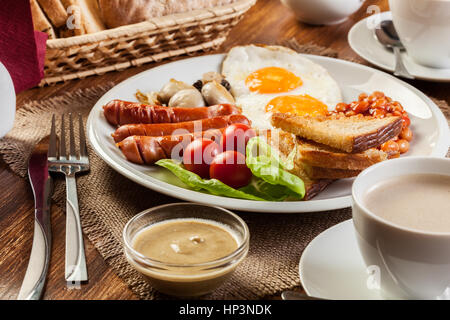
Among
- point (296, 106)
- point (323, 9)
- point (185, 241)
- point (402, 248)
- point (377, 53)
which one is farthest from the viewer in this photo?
point (323, 9)

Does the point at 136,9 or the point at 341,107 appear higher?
the point at 136,9

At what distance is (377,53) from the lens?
3227 mm

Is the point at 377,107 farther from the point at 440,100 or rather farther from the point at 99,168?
the point at 99,168

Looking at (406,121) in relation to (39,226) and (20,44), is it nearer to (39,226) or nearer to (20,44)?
(39,226)

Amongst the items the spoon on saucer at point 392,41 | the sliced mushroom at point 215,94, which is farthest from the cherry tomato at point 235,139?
the spoon on saucer at point 392,41

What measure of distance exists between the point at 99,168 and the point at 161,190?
0.47m

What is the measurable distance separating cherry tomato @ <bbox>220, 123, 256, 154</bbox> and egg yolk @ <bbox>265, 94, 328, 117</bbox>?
60 cm

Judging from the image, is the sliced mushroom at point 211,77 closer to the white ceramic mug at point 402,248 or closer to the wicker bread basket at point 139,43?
the wicker bread basket at point 139,43

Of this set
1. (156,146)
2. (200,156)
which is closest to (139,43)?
(156,146)

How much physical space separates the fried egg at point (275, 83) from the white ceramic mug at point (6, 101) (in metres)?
1.05

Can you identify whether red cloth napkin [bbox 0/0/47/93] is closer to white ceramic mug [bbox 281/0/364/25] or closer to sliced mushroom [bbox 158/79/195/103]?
sliced mushroom [bbox 158/79/195/103]

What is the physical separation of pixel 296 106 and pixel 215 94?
0.41 m

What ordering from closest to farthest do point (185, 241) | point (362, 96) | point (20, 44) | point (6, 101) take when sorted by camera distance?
→ point (185, 241) → point (6, 101) → point (20, 44) → point (362, 96)

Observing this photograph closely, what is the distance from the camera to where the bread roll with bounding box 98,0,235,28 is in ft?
9.99
